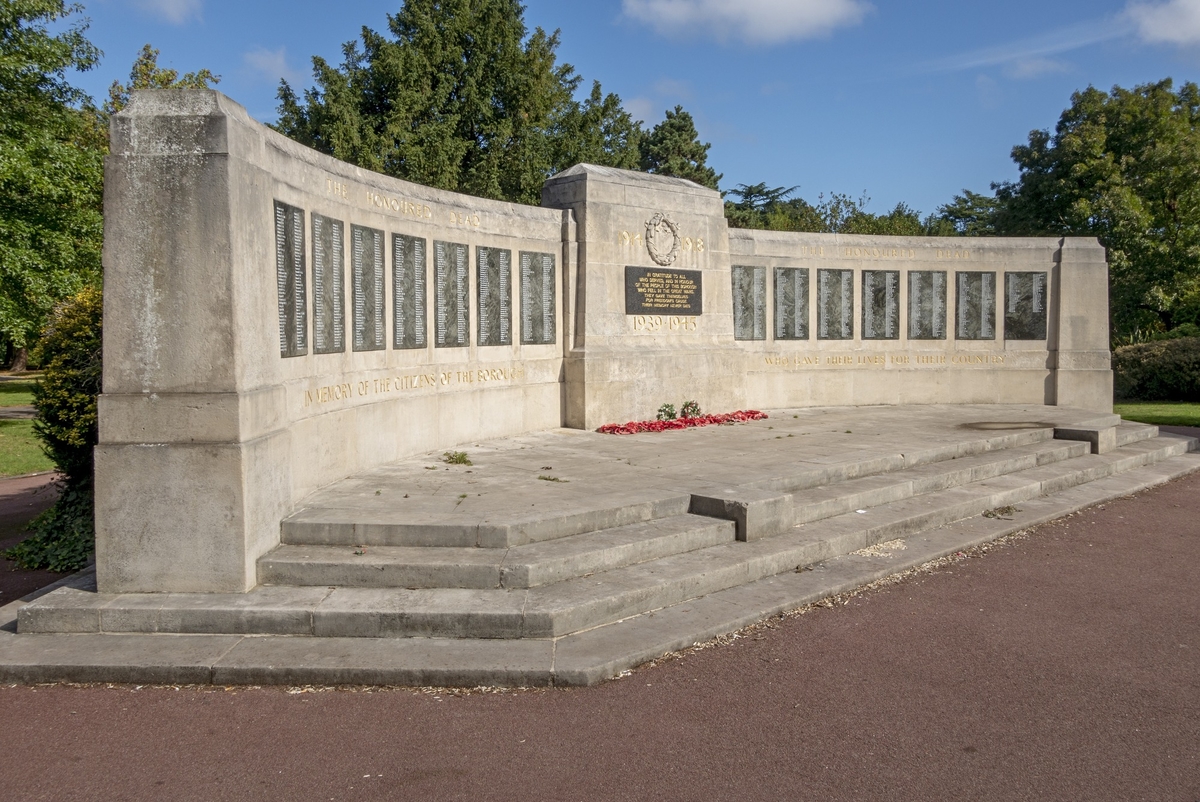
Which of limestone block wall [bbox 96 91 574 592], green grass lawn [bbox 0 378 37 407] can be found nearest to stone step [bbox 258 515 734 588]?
limestone block wall [bbox 96 91 574 592]

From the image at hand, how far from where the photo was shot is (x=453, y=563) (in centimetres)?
652

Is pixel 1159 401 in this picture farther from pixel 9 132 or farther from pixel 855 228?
pixel 9 132

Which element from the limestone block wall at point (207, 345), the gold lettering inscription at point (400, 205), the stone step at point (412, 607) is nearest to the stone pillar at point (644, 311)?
the gold lettering inscription at point (400, 205)

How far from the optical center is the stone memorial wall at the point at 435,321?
641 centimetres

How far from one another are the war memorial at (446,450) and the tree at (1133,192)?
663 inches

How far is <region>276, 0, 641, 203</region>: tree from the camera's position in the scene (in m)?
29.0

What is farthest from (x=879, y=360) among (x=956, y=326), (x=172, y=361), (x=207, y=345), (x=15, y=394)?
(x=15, y=394)

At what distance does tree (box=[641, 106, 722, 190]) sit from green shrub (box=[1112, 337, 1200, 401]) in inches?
963

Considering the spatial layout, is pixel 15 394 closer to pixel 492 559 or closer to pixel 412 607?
pixel 492 559

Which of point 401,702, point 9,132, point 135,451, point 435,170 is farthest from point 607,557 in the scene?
point 435,170

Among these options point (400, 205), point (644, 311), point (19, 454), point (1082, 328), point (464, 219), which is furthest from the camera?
point (1082, 328)

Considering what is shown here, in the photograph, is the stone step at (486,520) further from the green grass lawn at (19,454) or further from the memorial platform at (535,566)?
the green grass lawn at (19,454)

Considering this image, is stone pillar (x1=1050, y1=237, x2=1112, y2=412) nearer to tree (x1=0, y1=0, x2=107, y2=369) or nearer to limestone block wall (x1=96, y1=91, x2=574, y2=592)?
limestone block wall (x1=96, y1=91, x2=574, y2=592)

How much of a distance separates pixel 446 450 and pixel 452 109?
22.9 meters
